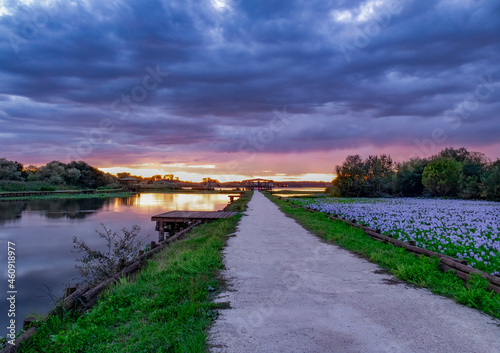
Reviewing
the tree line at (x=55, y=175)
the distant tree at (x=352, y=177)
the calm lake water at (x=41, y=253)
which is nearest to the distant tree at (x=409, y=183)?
the distant tree at (x=352, y=177)

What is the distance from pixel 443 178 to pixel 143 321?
58.2 m

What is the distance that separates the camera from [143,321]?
4.61 metres

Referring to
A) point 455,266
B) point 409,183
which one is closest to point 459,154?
point 409,183

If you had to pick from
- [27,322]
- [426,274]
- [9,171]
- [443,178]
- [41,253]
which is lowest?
[41,253]

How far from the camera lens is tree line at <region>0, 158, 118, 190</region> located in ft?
231

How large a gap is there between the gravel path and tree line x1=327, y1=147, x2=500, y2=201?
43.9 m

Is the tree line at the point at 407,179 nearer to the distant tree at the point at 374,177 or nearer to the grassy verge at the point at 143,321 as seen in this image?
Answer: the distant tree at the point at 374,177

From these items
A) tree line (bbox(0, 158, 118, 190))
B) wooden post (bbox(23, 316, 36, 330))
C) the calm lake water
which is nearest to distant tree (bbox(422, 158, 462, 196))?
the calm lake water

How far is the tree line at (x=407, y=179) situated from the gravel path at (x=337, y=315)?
Answer: 144 ft

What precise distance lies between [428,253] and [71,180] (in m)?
90.7

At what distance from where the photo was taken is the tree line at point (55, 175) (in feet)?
231

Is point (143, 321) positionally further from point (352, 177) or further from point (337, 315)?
point (352, 177)

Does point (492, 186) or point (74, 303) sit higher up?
point (492, 186)

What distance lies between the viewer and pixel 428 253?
7871 millimetres
